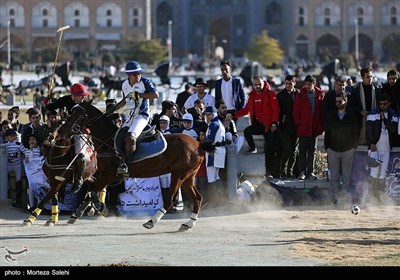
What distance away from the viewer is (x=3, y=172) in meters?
17.1

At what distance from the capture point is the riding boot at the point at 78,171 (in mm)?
15109

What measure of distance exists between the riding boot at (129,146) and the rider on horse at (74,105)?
0.56 meters

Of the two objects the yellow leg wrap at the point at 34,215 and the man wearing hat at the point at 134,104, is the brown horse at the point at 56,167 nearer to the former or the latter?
the yellow leg wrap at the point at 34,215

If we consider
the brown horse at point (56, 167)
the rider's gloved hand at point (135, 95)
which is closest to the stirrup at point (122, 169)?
the brown horse at point (56, 167)

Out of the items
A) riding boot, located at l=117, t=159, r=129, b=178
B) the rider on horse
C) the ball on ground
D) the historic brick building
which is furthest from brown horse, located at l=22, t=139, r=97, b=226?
the historic brick building

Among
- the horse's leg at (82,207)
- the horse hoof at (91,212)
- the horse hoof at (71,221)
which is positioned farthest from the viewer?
the horse hoof at (91,212)

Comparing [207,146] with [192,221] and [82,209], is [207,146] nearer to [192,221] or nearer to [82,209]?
[192,221]

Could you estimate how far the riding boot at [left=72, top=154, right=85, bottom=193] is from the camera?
15.1 m

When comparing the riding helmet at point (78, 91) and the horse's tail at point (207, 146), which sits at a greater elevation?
the riding helmet at point (78, 91)

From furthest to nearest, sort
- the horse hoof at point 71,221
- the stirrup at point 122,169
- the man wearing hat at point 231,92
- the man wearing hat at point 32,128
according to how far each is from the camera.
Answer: the man wearing hat at point 231,92 → the man wearing hat at point 32,128 → the horse hoof at point 71,221 → the stirrup at point 122,169

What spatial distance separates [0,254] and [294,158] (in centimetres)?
639

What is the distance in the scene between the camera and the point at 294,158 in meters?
18.1

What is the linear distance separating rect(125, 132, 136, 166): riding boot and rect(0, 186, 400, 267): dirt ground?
0.89 metres

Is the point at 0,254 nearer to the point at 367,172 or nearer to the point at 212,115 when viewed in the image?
the point at 212,115
